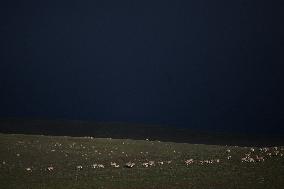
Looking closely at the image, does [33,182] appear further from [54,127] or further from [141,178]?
[54,127]

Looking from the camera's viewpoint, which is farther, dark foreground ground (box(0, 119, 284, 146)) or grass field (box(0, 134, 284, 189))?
dark foreground ground (box(0, 119, 284, 146))

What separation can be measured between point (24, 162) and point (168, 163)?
11600 millimetres

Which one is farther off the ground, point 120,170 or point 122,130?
point 122,130

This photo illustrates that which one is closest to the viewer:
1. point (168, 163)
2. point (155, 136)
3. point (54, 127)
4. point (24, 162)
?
point (168, 163)

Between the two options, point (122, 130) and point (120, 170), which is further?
point (122, 130)

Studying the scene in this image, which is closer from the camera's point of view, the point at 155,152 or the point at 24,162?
the point at 24,162

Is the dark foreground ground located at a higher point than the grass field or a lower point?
higher

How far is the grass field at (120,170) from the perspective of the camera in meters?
23.2

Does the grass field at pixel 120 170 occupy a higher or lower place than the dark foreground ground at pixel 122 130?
lower

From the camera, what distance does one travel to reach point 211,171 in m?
27.2

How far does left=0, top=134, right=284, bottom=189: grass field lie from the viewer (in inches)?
915

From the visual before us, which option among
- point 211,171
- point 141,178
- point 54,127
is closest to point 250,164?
point 211,171

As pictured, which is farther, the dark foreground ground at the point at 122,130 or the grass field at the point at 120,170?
the dark foreground ground at the point at 122,130

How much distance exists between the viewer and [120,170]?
29.0m
